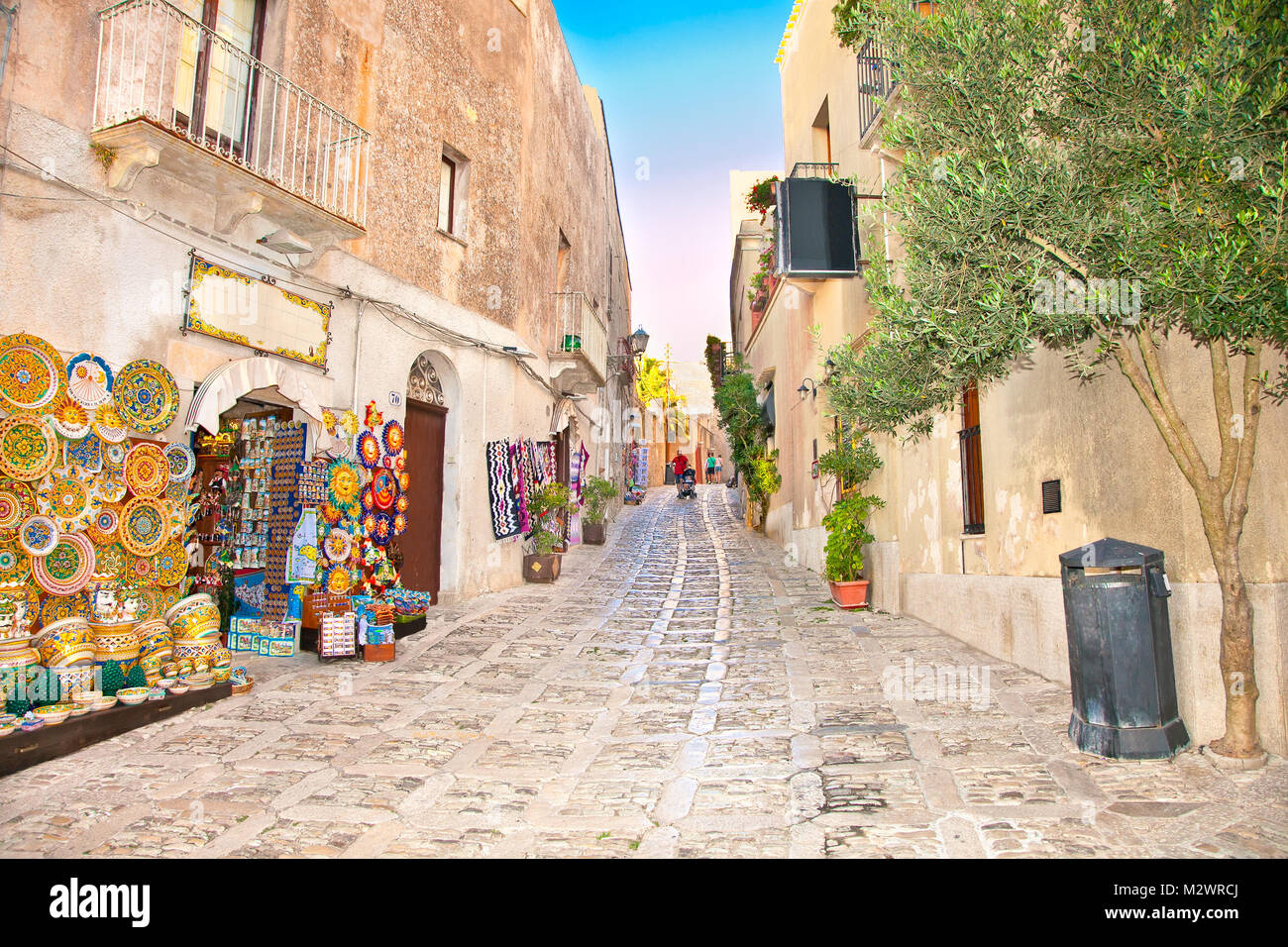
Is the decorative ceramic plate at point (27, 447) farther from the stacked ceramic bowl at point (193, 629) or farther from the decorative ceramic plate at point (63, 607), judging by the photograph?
the stacked ceramic bowl at point (193, 629)

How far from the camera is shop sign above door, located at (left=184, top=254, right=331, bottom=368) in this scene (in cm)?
666

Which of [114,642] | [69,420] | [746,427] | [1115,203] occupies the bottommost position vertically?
[114,642]

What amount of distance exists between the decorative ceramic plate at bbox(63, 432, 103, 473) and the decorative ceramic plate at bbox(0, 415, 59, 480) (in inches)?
5.3

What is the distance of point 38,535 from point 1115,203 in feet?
23.1

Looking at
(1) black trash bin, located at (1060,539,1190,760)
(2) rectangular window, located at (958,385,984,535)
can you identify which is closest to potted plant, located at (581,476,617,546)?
(2) rectangular window, located at (958,385,984,535)

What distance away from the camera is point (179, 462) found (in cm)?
607

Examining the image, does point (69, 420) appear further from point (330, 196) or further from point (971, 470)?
point (971, 470)

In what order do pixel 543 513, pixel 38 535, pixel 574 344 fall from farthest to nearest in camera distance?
1. pixel 574 344
2. pixel 543 513
3. pixel 38 535

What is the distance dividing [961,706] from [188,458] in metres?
6.50

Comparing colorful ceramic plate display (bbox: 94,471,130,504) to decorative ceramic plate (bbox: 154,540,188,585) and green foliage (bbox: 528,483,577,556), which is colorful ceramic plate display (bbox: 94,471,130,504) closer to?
decorative ceramic plate (bbox: 154,540,188,585)

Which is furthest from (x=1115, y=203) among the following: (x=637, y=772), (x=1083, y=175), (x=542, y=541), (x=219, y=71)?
(x=542, y=541)

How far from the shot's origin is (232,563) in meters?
8.04

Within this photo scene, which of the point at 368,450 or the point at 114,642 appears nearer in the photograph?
the point at 114,642
